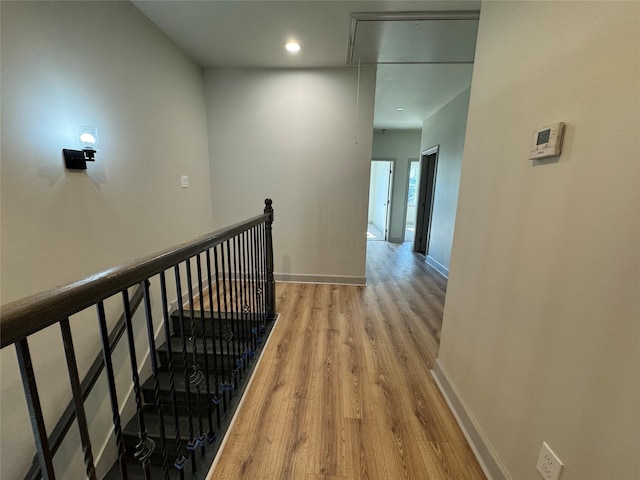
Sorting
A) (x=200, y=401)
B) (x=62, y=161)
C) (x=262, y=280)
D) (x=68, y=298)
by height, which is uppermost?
(x=62, y=161)

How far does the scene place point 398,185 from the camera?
6.49 m

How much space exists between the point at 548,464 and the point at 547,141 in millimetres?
1165

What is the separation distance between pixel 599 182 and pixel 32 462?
2973 millimetres

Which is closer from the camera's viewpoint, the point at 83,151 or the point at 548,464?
the point at 548,464

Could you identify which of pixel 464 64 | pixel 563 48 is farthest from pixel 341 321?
pixel 464 64

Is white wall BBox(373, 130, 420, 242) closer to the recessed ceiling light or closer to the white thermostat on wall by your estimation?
the recessed ceiling light

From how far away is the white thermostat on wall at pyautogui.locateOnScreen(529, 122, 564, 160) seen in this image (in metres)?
0.91

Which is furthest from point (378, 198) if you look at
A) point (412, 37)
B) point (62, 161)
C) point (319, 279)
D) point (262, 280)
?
point (62, 161)

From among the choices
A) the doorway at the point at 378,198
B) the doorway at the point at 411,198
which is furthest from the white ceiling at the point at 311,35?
the doorway at the point at 378,198

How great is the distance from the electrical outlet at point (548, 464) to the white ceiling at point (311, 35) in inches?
108

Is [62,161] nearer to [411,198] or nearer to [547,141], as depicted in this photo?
[547,141]

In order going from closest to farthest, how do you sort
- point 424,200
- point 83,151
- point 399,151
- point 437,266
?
point 83,151 → point 437,266 → point 424,200 → point 399,151

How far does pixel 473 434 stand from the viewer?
1363 mm

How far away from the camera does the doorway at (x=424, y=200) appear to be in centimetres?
534
